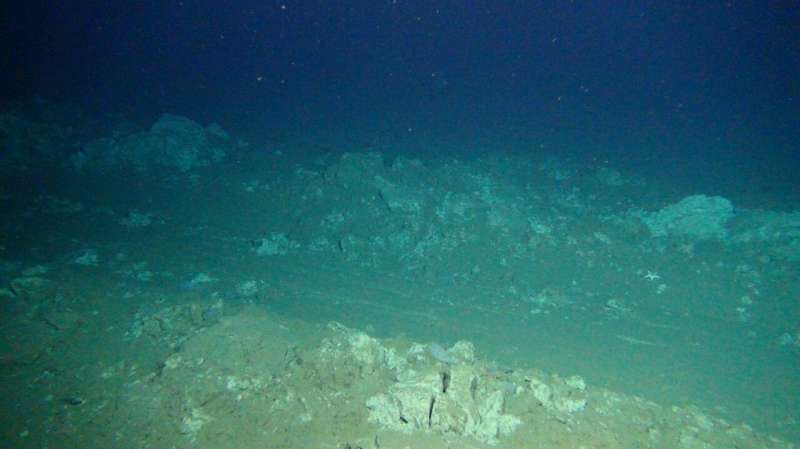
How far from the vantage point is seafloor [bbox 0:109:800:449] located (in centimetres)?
461

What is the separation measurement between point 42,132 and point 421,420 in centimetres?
1606

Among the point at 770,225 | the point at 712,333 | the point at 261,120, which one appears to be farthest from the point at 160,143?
the point at 770,225

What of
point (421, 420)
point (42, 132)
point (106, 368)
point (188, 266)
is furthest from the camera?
point (42, 132)

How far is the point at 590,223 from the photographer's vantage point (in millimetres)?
12141

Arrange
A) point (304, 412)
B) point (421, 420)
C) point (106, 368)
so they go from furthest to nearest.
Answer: point (106, 368), point (304, 412), point (421, 420)

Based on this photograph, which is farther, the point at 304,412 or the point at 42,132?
the point at 42,132

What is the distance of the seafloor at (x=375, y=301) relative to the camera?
4.61 meters

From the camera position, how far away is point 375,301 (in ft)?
27.9

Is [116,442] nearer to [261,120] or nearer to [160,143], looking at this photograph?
[160,143]

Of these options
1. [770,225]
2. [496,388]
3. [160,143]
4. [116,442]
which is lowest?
[116,442]

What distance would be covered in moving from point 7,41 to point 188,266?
744 inches

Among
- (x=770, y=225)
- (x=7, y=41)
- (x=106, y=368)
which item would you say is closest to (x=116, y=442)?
(x=106, y=368)

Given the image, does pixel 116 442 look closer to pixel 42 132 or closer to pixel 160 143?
pixel 160 143

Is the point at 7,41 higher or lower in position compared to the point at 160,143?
higher
